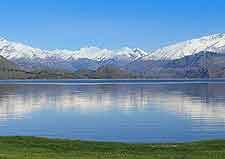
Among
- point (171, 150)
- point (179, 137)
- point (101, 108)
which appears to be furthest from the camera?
point (101, 108)

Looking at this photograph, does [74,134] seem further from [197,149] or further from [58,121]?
[197,149]

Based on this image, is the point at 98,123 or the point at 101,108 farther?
the point at 101,108

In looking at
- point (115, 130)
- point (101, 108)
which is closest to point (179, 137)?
point (115, 130)

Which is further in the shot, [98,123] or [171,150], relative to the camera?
[98,123]

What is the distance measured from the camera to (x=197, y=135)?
6831 cm

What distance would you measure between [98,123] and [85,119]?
8709mm

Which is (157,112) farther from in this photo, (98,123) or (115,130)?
(115,130)

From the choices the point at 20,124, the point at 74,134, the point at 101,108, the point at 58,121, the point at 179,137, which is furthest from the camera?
the point at 101,108

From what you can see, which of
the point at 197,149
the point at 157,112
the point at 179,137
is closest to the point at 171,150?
the point at 197,149

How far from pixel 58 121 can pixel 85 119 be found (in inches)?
241

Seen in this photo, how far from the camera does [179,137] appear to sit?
67125mm

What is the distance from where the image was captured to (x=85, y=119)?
94.7 meters

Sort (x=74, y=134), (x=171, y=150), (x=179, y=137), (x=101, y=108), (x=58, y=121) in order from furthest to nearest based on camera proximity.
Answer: (x=101, y=108), (x=58, y=121), (x=74, y=134), (x=179, y=137), (x=171, y=150)

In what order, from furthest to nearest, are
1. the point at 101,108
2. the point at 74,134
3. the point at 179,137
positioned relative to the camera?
the point at 101,108, the point at 74,134, the point at 179,137
